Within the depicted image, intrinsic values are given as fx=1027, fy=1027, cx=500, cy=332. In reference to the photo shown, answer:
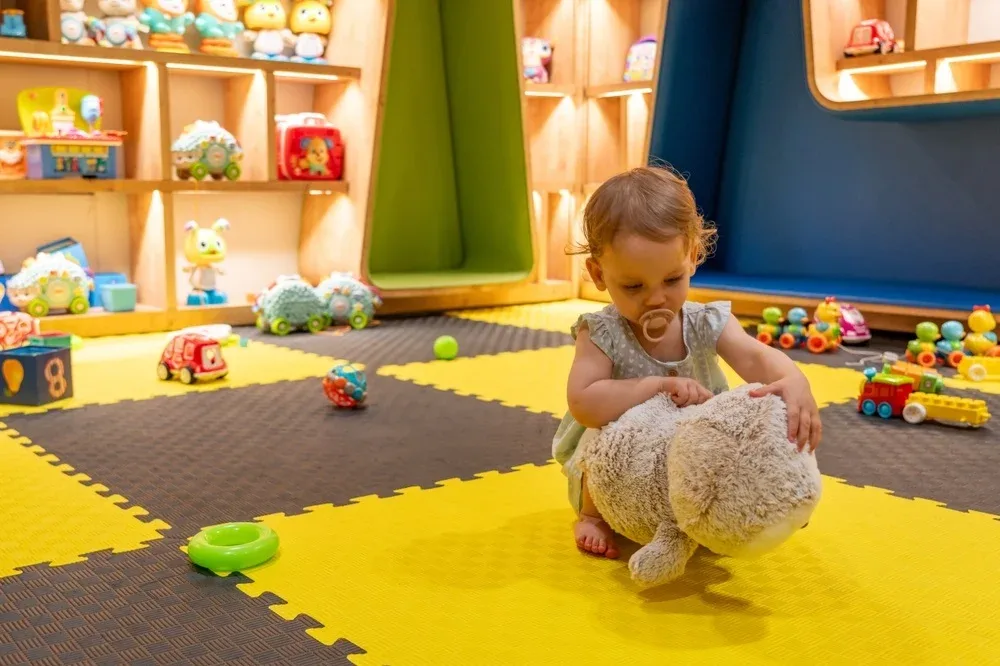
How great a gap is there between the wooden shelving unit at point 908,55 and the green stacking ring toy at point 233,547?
118 inches

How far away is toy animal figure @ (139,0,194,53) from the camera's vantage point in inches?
158

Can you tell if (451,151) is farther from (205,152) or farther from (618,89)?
(205,152)

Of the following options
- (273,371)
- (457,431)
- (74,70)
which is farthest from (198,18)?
(457,431)

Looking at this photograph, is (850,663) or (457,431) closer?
(850,663)

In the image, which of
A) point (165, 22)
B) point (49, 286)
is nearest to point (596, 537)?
point (49, 286)

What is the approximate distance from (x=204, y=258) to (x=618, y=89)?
6.91ft

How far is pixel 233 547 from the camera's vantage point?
149 centimetres

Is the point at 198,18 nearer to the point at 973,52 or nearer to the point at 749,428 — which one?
the point at 973,52

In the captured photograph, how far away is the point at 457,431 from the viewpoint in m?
2.38

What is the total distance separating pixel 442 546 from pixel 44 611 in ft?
1.87

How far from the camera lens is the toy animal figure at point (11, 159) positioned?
12.3 ft

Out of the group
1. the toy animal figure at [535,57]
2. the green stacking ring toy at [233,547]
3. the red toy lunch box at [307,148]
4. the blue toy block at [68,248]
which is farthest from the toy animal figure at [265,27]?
the green stacking ring toy at [233,547]

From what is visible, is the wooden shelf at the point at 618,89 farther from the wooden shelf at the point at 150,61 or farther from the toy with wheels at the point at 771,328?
the toy with wheels at the point at 771,328

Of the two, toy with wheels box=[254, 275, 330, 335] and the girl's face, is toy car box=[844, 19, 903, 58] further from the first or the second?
the girl's face
